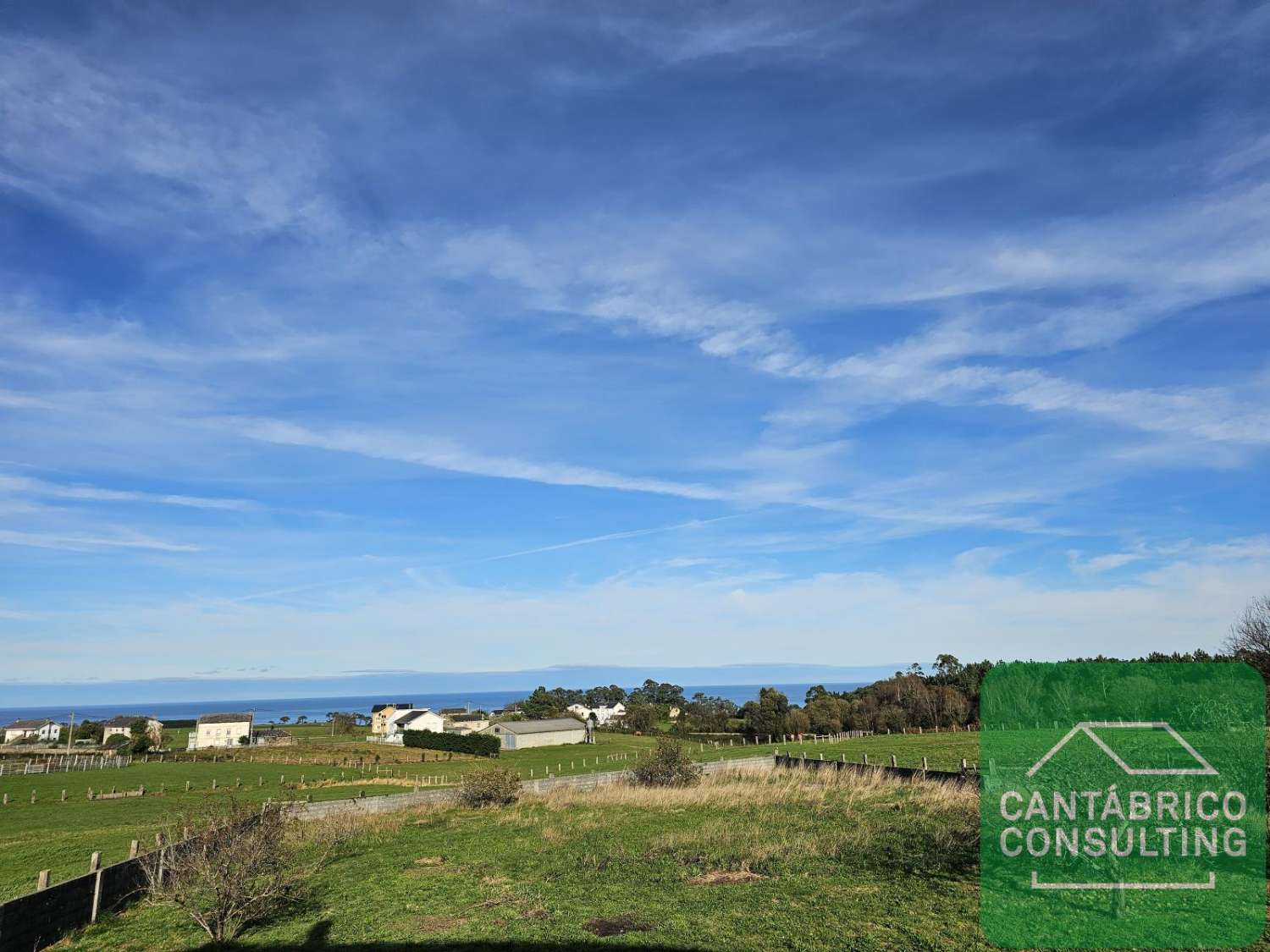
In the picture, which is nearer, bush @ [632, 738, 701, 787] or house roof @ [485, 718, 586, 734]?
bush @ [632, 738, 701, 787]

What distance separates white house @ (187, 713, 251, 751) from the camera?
120312 millimetres

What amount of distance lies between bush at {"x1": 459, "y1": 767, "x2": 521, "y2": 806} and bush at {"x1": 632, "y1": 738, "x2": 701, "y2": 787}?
755cm

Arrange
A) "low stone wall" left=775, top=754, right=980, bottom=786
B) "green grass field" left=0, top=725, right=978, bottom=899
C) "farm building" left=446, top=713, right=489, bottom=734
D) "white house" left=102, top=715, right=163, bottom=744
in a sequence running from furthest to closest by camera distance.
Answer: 1. "farm building" left=446, top=713, right=489, bottom=734
2. "white house" left=102, top=715, right=163, bottom=744
3. "low stone wall" left=775, top=754, right=980, bottom=786
4. "green grass field" left=0, top=725, right=978, bottom=899

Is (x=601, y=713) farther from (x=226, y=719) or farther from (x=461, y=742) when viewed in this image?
(x=461, y=742)

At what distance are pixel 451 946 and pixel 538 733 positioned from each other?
88.5m

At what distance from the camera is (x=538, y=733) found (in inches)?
3920

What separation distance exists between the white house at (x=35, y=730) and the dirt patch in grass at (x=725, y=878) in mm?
156721

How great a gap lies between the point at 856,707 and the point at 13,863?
286ft

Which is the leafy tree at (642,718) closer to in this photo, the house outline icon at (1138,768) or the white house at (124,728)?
the white house at (124,728)

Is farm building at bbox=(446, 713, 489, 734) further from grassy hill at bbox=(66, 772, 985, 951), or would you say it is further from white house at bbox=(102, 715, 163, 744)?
grassy hill at bbox=(66, 772, 985, 951)

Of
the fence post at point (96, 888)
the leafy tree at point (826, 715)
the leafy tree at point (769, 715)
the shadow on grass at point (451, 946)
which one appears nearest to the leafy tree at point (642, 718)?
the leafy tree at point (769, 715)

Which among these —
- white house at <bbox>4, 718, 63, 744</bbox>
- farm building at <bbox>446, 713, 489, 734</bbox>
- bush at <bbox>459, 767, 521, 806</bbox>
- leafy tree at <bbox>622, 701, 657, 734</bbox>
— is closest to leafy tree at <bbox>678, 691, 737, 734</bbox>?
leafy tree at <bbox>622, 701, 657, 734</bbox>

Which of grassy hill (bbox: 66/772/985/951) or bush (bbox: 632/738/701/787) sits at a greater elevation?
grassy hill (bbox: 66/772/985/951)

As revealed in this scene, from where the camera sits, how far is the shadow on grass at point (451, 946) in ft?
47.8
